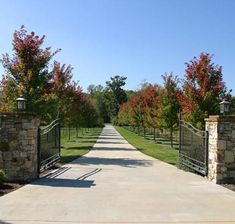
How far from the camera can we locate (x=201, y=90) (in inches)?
922

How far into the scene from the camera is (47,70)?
76.1ft

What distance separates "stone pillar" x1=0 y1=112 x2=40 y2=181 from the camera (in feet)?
46.4

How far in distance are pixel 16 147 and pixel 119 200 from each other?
15.7 feet

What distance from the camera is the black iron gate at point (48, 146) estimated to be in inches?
627

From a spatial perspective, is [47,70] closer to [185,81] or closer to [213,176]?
[185,81]

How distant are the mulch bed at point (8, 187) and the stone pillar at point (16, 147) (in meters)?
0.77

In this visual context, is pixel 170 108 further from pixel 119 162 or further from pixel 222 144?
pixel 222 144

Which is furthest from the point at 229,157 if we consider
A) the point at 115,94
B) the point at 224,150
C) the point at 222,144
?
the point at 115,94

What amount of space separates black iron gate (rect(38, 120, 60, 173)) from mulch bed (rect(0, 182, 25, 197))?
6.34 feet

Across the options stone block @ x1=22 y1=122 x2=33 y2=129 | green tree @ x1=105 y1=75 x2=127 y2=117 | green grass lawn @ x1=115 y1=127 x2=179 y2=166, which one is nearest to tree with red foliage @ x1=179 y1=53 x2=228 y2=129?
green grass lawn @ x1=115 y1=127 x2=179 y2=166

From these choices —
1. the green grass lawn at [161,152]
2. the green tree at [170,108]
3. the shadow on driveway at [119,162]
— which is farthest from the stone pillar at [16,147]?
the green tree at [170,108]

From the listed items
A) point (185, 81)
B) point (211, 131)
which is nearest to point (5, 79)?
point (185, 81)

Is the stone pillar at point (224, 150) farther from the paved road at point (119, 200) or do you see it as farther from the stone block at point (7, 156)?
the stone block at point (7, 156)

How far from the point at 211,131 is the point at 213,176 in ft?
4.69
